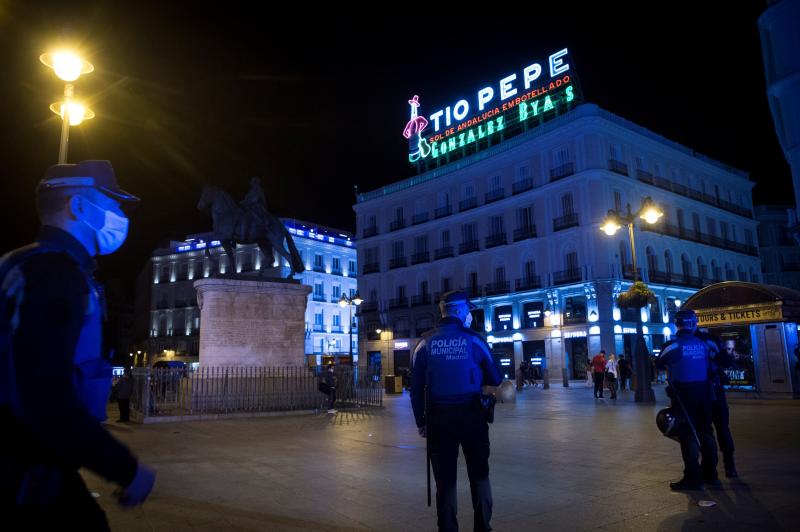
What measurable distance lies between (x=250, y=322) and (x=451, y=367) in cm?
1156

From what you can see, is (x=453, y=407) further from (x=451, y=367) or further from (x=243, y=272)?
(x=243, y=272)

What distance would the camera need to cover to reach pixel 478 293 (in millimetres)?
46031

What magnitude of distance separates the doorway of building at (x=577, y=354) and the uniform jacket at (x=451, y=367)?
37615mm

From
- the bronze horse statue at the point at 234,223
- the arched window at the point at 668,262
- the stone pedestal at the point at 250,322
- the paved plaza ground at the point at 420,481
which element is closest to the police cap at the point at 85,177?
the paved plaza ground at the point at 420,481

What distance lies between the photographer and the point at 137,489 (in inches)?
71.9

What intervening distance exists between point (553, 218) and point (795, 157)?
20.2 m

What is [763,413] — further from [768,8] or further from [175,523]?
[768,8]

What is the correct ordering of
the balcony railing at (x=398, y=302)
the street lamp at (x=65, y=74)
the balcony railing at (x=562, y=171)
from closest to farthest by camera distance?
1. the street lamp at (x=65, y=74)
2. the balcony railing at (x=562, y=171)
3. the balcony railing at (x=398, y=302)

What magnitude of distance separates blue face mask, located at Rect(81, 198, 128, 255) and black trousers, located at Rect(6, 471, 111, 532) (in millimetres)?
917

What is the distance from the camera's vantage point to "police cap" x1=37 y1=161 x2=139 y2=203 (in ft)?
7.36

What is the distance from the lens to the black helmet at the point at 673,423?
6035 mm

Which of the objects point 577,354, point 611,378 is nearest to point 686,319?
point 611,378

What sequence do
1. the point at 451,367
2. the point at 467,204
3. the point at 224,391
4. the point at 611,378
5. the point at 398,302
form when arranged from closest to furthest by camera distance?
the point at 451,367 < the point at 224,391 < the point at 611,378 < the point at 467,204 < the point at 398,302

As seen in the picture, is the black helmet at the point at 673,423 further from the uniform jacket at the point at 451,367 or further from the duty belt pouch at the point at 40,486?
the duty belt pouch at the point at 40,486
